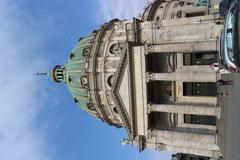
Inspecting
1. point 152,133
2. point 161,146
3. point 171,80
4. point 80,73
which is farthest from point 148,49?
point 80,73

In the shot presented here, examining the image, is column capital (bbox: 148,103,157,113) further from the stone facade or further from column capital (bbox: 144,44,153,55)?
column capital (bbox: 144,44,153,55)

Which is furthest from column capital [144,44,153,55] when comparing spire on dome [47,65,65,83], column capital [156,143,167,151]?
spire on dome [47,65,65,83]

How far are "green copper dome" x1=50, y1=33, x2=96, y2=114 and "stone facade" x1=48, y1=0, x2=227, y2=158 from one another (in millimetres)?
7165

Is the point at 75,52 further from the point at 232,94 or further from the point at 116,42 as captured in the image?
the point at 232,94

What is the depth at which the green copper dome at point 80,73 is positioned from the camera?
6053 cm

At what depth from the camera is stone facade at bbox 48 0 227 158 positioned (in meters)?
44.7

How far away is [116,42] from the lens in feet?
181

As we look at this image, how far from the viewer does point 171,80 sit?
4638 cm

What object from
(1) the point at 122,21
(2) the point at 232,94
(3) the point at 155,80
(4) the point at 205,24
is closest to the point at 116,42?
(1) the point at 122,21

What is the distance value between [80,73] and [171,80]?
59.9 feet

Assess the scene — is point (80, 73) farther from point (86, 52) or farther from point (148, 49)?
point (148, 49)

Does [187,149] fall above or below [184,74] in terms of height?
below

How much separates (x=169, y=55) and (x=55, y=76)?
32.6m

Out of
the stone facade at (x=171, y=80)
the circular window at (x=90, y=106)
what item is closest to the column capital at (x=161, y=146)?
the stone facade at (x=171, y=80)
